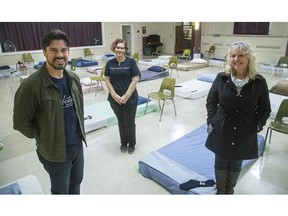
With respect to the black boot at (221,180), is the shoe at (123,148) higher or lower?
lower

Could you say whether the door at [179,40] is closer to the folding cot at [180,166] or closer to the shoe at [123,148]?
the folding cot at [180,166]

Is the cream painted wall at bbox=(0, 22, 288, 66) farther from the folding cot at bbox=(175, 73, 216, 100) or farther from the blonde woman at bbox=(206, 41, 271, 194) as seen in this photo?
the blonde woman at bbox=(206, 41, 271, 194)

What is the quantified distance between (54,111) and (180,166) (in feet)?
4.97

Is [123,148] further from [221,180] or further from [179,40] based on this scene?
[179,40]

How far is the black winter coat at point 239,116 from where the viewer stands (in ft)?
4.94

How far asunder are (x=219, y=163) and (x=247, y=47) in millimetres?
838

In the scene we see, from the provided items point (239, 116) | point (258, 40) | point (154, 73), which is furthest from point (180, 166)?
point (258, 40)

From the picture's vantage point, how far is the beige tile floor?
7.45 ft

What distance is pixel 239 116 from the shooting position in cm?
155

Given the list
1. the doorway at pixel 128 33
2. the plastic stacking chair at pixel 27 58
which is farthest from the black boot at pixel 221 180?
the doorway at pixel 128 33

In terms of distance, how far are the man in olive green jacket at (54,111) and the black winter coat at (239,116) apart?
37.1 inches

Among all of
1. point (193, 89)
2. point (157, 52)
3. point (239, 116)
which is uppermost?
point (239, 116)

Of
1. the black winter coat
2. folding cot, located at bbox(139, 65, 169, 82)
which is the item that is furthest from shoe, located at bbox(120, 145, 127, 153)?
folding cot, located at bbox(139, 65, 169, 82)

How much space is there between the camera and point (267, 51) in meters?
8.39
